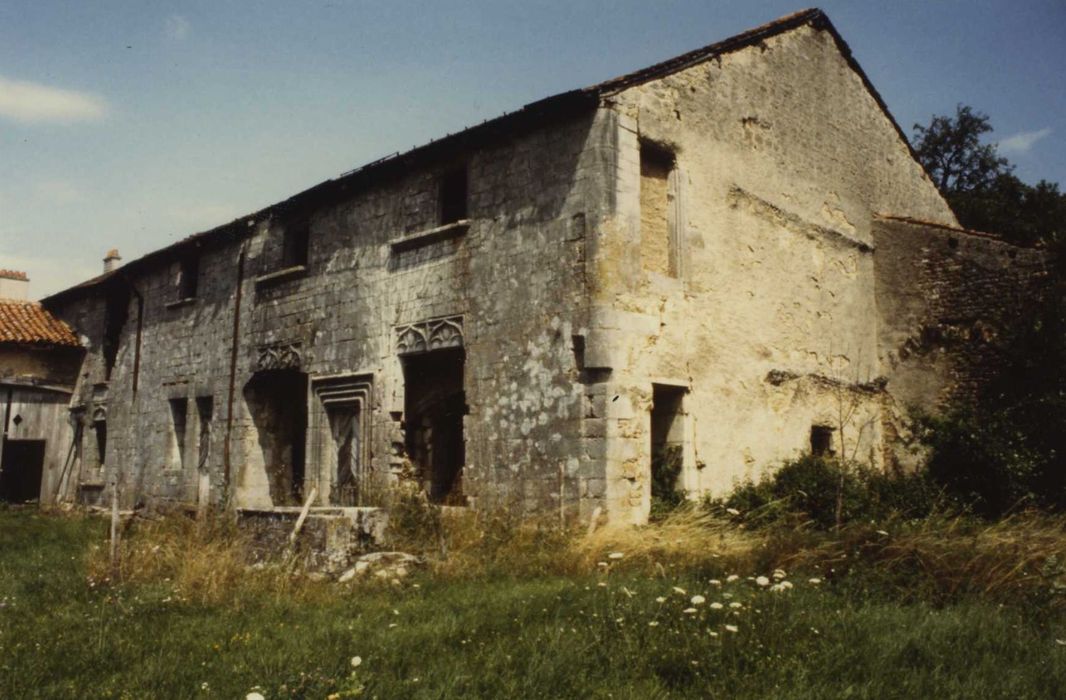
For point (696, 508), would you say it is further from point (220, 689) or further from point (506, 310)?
point (220, 689)

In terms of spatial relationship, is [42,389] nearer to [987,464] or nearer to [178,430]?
[178,430]

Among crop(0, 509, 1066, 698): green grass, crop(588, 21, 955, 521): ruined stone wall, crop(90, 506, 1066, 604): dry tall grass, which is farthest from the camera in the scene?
crop(588, 21, 955, 521): ruined stone wall

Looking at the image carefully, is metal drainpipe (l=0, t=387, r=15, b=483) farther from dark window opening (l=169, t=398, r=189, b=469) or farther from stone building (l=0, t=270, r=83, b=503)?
dark window opening (l=169, t=398, r=189, b=469)

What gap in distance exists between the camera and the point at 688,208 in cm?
1137

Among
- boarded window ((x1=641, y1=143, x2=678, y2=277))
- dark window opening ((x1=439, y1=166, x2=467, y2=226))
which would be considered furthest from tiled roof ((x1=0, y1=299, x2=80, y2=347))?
boarded window ((x1=641, y1=143, x2=678, y2=277))

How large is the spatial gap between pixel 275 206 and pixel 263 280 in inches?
53.1

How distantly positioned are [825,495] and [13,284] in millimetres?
22541

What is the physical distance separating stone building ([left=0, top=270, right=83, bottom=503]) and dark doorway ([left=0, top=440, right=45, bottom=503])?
2.17 feet

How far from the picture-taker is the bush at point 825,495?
34.8 ft

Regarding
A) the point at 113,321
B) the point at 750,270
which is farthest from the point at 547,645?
the point at 113,321

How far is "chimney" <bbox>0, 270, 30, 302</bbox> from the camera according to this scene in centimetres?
2338

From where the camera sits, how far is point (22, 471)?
22.4 metres

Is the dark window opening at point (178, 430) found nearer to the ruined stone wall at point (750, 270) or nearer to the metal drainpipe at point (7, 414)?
the metal drainpipe at point (7, 414)

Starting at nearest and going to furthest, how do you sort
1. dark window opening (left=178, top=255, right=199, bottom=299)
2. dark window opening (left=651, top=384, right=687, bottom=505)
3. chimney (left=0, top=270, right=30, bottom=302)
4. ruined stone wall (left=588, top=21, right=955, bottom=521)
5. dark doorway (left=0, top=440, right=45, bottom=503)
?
1. ruined stone wall (left=588, top=21, right=955, bottom=521)
2. dark window opening (left=651, top=384, right=687, bottom=505)
3. dark window opening (left=178, top=255, right=199, bottom=299)
4. dark doorway (left=0, top=440, right=45, bottom=503)
5. chimney (left=0, top=270, right=30, bottom=302)
